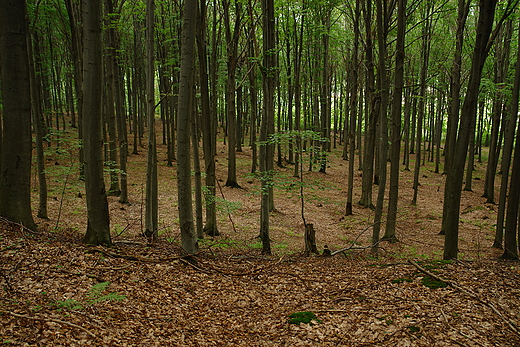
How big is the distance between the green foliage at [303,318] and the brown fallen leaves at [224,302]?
0.34ft

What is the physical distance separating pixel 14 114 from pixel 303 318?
19.7 ft

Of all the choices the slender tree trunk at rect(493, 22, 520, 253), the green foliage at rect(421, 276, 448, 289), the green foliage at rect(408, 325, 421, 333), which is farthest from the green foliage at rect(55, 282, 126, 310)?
the slender tree trunk at rect(493, 22, 520, 253)

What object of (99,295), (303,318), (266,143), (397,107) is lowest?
(303,318)

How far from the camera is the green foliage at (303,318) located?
4555 millimetres

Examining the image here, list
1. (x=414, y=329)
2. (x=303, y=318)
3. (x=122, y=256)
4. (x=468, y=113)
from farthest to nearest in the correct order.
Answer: (x=468, y=113) < (x=122, y=256) < (x=303, y=318) < (x=414, y=329)

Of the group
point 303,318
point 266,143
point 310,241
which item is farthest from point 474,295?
point 266,143

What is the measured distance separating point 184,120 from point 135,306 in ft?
11.1

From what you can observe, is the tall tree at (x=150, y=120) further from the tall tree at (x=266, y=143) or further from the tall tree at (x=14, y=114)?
the tall tree at (x=266, y=143)

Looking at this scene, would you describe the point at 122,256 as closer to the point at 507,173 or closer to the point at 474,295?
the point at 474,295

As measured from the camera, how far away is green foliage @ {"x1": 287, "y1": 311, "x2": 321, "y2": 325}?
4555 millimetres

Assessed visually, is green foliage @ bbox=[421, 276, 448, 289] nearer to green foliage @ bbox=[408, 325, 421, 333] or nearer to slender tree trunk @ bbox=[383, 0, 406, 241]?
green foliage @ bbox=[408, 325, 421, 333]

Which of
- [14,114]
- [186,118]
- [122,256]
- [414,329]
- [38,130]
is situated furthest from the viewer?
[38,130]

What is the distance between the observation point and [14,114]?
18.4 feet

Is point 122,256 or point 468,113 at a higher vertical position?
point 468,113
